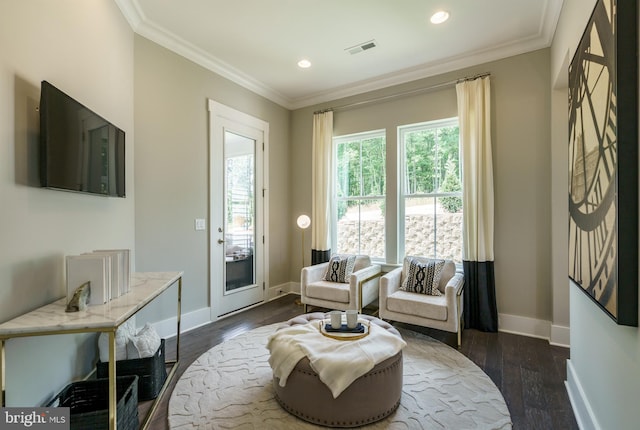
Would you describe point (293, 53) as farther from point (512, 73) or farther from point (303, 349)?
point (303, 349)

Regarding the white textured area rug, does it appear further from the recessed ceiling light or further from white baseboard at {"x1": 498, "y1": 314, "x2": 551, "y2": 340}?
the recessed ceiling light

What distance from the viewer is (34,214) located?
67.6 inches

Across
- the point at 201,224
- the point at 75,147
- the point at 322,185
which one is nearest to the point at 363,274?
the point at 322,185

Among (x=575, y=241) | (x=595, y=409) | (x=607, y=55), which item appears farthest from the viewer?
(x=575, y=241)

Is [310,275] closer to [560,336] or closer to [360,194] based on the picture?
[360,194]

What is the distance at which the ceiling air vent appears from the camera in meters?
3.35

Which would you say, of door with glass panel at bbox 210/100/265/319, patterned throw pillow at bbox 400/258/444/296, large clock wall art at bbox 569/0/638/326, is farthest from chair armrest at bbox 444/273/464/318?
door with glass panel at bbox 210/100/265/319

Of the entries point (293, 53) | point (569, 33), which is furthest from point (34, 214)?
point (569, 33)

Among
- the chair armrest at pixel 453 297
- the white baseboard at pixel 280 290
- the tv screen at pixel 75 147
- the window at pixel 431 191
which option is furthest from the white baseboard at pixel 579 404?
the white baseboard at pixel 280 290

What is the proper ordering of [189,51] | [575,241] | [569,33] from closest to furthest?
[575,241]
[569,33]
[189,51]

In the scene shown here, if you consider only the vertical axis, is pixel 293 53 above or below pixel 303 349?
above

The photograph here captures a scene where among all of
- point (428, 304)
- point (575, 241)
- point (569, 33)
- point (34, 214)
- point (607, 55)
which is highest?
point (569, 33)

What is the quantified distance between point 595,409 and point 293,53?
157 inches

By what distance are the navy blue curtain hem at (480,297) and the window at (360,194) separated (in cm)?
120
